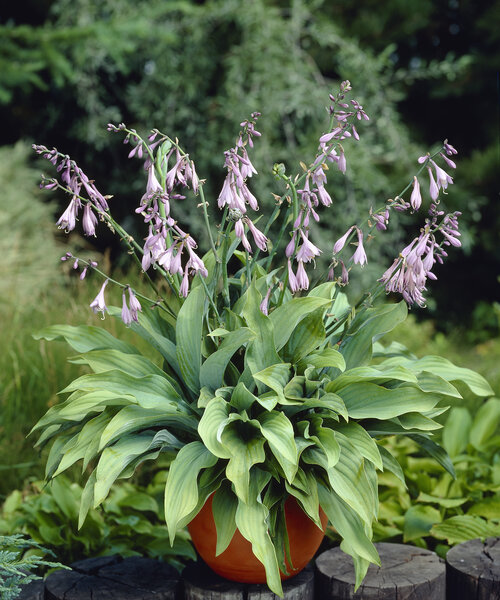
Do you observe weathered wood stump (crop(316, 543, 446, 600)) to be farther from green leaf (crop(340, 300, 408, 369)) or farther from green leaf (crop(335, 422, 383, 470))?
green leaf (crop(340, 300, 408, 369))

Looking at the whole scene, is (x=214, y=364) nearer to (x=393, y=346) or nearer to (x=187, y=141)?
(x=393, y=346)

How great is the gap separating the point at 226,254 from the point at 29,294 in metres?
3.82

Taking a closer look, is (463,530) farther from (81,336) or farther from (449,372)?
(81,336)

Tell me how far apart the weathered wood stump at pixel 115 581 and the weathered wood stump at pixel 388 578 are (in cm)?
42

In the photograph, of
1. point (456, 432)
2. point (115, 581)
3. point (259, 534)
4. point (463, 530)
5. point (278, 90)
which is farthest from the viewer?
point (278, 90)

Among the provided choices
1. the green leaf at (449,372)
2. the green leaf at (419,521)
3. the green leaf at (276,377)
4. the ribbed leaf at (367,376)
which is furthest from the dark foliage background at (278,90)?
the green leaf at (276,377)

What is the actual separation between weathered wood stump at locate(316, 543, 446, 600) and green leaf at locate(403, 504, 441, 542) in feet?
0.84

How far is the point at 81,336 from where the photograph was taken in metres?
1.92

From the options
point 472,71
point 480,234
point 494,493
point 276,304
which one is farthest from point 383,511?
point 472,71

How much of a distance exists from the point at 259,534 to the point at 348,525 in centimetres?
24

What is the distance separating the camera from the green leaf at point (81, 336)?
191 centimetres

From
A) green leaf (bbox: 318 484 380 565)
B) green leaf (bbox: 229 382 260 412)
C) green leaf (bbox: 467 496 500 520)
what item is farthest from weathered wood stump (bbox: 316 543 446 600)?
green leaf (bbox: 229 382 260 412)

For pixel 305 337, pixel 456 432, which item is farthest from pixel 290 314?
pixel 456 432

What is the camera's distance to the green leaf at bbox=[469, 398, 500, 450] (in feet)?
9.25
